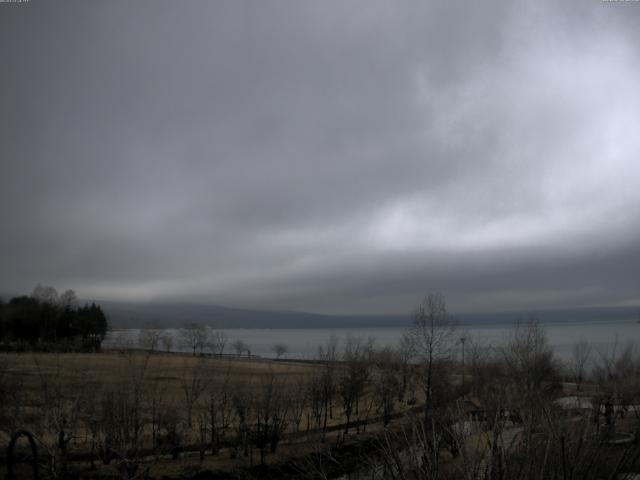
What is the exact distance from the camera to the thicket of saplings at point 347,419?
12.7 m

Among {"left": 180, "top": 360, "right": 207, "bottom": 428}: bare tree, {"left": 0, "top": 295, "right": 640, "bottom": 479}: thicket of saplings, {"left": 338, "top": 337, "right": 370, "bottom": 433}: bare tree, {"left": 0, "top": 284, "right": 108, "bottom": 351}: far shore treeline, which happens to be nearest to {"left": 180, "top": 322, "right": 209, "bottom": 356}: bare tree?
{"left": 0, "top": 284, "right": 108, "bottom": 351}: far shore treeline

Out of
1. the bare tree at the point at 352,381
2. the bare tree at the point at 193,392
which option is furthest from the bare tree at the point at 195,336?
the bare tree at the point at 193,392

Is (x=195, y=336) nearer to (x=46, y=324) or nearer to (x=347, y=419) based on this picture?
(x=46, y=324)

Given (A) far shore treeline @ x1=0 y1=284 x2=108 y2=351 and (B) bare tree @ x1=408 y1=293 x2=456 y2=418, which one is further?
(A) far shore treeline @ x1=0 y1=284 x2=108 y2=351

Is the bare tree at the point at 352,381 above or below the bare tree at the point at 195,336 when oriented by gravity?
above

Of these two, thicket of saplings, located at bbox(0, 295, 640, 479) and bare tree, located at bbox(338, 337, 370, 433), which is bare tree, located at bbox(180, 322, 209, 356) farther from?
bare tree, located at bbox(338, 337, 370, 433)

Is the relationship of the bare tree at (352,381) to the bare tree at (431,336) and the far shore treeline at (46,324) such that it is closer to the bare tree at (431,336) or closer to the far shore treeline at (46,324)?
the bare tree at (431,336)

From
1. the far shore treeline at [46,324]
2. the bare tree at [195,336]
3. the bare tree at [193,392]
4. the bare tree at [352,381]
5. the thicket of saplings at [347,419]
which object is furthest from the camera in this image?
the bare tree at [195,336]

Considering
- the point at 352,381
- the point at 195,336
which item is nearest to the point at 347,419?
the point at 352,381

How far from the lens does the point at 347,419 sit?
145 feet

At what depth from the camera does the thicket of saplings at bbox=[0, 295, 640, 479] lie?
12.7 metres

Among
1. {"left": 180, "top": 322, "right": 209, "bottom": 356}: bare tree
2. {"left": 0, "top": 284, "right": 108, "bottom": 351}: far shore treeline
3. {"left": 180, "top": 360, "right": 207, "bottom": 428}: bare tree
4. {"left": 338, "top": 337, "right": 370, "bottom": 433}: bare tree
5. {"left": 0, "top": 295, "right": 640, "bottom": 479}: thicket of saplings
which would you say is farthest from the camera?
{"left": 180, "top": 322, "right": 209, "bottom": 356}: bare tree

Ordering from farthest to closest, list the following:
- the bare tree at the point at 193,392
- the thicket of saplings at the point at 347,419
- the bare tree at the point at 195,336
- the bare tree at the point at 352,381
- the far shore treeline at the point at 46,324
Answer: the bare tree at the point at 195,336
the far shore treeline at the point at 46,324
the bare tree at the point at 352,381
the bare tree at the point at 193,392
the thicket of saplings at the point at 347,419

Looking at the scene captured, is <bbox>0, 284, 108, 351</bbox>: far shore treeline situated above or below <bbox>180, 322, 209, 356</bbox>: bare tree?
above
